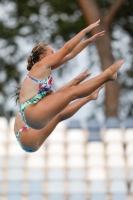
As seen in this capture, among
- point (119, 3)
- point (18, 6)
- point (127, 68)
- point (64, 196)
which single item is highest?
point (18, 6)

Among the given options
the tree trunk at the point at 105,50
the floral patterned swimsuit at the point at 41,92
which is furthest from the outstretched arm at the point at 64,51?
the tree trunk at the point at 105,50

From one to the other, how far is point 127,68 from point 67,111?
6.34 meters

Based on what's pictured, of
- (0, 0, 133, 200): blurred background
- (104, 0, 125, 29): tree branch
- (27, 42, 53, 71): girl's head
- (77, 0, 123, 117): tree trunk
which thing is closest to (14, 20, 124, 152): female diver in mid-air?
(27, 42, 53, 71): girl's head

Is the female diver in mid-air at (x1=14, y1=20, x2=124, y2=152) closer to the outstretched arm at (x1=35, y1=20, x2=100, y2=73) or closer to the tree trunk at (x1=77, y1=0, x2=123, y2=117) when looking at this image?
the outstretched arm at (x1=35, y1=20, x2=100, y2=73)

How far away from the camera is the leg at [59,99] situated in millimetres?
4523

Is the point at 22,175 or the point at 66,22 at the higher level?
the point at 66,22

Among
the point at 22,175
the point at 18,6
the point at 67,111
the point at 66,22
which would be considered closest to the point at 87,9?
the point at 66,22

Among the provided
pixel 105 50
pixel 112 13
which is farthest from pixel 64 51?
pixel 112 13

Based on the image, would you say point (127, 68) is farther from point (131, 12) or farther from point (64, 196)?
point (64, 196)

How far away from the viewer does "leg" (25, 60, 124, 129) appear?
14.8 ft

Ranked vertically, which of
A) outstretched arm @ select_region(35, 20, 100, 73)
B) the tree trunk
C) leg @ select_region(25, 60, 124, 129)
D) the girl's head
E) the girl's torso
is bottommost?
leg @ select_region(25, 60, 124, 129)

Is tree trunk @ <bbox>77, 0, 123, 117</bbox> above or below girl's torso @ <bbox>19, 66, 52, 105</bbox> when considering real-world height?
above

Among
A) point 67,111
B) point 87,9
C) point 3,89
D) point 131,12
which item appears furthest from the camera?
point 3,89

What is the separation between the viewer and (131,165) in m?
8.00
